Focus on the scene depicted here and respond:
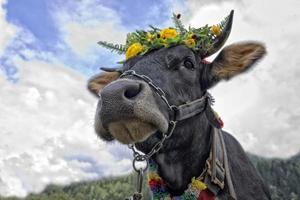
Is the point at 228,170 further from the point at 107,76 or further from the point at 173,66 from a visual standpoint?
the point at 107,76

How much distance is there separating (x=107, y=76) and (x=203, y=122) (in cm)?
157

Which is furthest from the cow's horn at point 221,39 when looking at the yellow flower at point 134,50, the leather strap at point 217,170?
the leather strap at point 217,170

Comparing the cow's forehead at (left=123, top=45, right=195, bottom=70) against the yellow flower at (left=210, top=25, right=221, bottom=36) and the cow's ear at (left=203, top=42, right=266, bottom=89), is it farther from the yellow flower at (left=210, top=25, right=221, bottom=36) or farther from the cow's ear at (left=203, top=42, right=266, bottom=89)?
the yellow flower at (left=210, top=25, right=221, bottom=36)

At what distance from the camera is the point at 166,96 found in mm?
5078

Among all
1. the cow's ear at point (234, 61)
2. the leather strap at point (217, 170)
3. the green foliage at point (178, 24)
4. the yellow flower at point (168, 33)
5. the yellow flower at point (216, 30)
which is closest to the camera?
the leather strap at point (217, 170)

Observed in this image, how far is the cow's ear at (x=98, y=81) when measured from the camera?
6.46m

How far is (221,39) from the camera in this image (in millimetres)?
5805

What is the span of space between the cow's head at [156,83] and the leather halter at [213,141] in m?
0.08

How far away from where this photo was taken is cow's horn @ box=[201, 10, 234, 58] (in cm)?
563

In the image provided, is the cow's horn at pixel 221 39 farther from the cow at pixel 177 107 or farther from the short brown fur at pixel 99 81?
the short brown fur at pixel 99 81

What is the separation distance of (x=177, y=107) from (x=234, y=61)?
3.71ft

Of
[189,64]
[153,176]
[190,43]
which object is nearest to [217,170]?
[153,176]

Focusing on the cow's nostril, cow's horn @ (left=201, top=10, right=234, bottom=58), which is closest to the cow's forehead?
cow's horn @ (left=201, top=10, right=234, bottom=58)

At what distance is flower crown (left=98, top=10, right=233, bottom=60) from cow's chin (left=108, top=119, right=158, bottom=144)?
1.21 m
